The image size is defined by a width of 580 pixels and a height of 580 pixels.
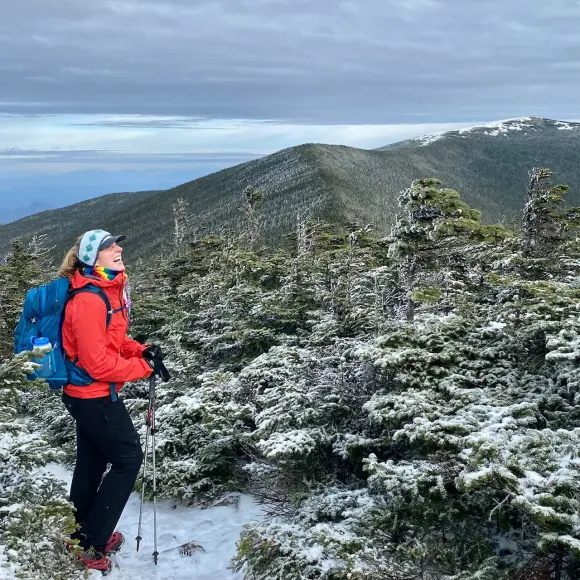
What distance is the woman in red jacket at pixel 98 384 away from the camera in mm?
4145

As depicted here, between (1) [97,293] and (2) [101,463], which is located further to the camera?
(2) [101,463]

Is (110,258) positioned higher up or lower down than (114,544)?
higher up

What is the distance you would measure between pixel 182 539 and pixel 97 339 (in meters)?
2.58

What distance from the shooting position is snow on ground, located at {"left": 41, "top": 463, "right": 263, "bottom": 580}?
4703mm

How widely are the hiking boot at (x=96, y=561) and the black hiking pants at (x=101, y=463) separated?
0.08 m

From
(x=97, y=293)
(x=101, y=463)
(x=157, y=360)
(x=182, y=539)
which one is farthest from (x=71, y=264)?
(x=182, y=539)

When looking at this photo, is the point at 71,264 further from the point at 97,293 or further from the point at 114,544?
the point at 114,544

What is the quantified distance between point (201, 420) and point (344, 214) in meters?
154

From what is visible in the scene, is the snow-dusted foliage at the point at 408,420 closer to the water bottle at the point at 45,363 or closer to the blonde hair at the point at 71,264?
the water bottle at the point at 45,363

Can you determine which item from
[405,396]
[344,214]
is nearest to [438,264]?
[405,396]

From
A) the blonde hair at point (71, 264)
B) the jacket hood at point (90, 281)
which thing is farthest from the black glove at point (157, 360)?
the blonde hair at point (71, 264)

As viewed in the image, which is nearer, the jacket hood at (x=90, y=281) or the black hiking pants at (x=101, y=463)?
the jacket hood at (x=90, y=281)

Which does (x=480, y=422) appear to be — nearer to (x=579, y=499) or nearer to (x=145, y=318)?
(x=579, y=499)

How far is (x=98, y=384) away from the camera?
432cm
